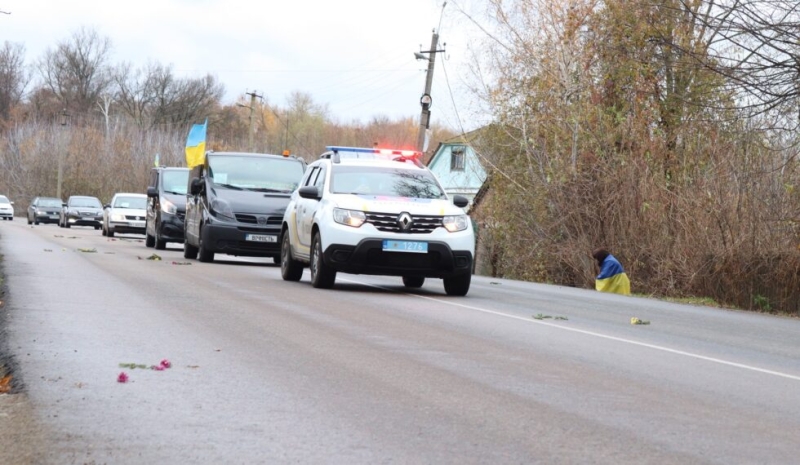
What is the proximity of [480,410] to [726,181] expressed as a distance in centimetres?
1563

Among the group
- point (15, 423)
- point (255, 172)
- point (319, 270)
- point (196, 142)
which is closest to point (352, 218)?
point (319, 270)

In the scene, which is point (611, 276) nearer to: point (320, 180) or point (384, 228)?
point (320, 180)

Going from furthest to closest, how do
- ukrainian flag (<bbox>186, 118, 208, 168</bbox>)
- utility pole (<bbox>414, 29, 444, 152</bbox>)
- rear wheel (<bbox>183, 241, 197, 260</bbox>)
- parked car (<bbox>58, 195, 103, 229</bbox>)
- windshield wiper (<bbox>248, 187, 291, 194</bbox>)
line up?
parked car (<bbox>58, 195, 103, 229</bbox>)
utility pole (<bbox>414, 29, 444, 152</bbox>)
ukrainian flag (<bbox>186, 118, 208, 168</bbox>)
rear wheel (<bbox>183, 241, 197, 260</bbox>)
windshield wiper (<bbox>248, 187, 291, 194</bbox>)

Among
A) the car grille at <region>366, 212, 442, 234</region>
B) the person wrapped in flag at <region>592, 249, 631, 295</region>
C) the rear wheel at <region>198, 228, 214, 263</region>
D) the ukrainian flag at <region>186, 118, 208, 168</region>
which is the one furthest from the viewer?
the ukrainian flag at <region>186, 118, 208, 168</region>

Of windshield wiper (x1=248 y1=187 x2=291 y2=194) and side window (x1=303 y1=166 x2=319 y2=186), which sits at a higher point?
side window (x1=303 y1=166 x2=319 y2=186)

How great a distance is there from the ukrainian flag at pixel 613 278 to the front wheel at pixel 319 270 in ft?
24.7

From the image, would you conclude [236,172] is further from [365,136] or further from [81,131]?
[365,136]

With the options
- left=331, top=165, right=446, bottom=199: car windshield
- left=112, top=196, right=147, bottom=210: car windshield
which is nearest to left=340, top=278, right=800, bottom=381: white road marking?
left=331, top=165, right=446, bottom=199: car windshield

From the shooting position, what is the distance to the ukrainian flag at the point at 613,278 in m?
22.1

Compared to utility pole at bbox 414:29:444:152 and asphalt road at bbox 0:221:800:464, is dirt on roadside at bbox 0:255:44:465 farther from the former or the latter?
utility pole at bbox 414:29:444:152

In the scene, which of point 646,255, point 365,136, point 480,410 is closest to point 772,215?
point 646,255

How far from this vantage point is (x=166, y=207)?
28.5 m

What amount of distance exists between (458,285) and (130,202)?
27018 millimetres

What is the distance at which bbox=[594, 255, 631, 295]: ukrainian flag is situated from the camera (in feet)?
72.6
